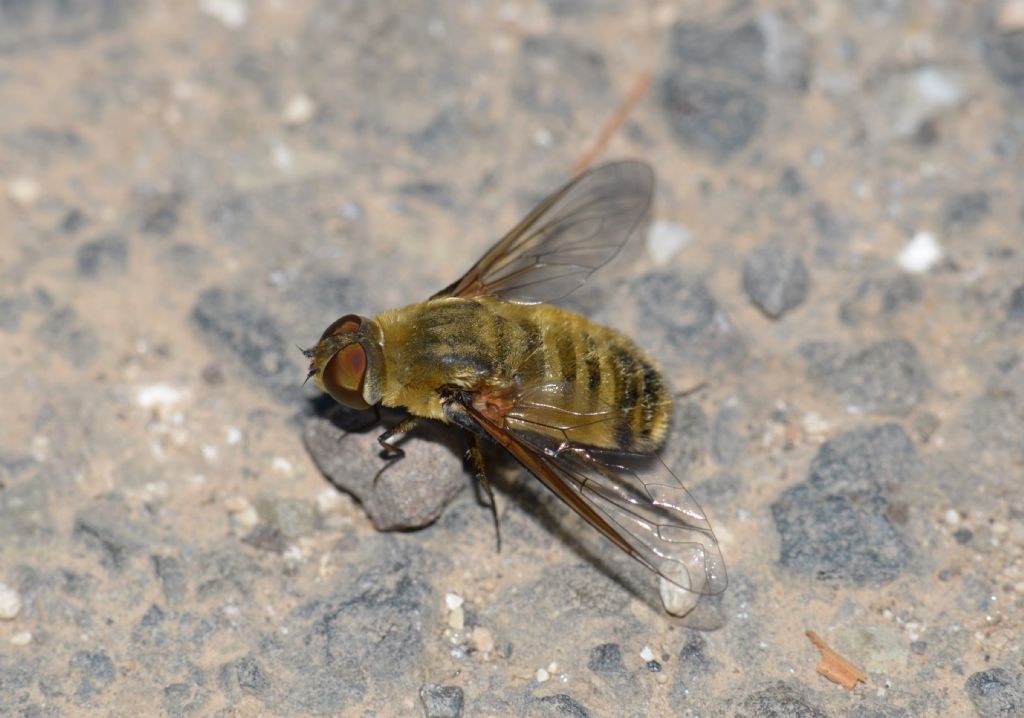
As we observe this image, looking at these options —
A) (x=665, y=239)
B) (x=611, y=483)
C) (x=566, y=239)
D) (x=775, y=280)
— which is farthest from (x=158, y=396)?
(x=775, y=280)

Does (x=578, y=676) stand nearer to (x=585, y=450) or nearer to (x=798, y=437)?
(x=585, y=450)

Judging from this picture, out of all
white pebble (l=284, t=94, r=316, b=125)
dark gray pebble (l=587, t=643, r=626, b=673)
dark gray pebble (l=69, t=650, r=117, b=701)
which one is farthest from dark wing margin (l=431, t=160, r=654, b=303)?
dark gray pebble (l=69, t=650, r=117, b=701)

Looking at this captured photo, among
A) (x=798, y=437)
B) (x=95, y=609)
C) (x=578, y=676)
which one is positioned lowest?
(x=95, y=609)

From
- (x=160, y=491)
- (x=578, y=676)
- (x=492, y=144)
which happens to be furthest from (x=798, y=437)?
(x=160, y=491)

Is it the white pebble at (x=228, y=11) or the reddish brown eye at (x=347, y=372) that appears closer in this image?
the reddish brown eye at (x=347, y=372)

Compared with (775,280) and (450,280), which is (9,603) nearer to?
(450,280)

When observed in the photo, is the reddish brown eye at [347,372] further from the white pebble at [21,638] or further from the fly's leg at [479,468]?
→ the white pebble at [21,638]

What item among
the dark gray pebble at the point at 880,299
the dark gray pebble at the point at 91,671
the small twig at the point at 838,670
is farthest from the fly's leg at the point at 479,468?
the dark gray pebble at the point at 880,299
